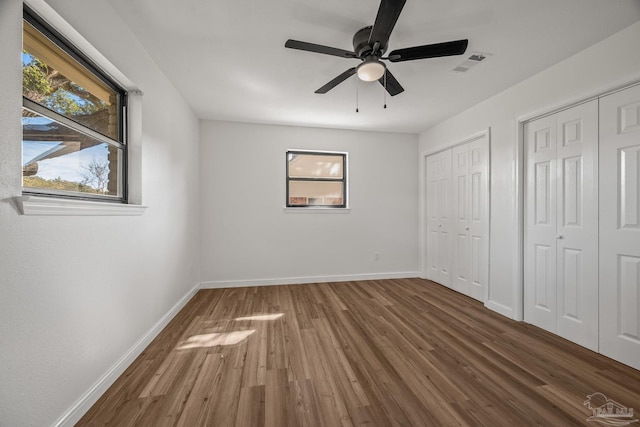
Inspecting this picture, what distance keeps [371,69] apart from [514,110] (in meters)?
1.95

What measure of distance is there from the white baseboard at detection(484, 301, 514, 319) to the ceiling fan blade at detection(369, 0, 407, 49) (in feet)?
9.71

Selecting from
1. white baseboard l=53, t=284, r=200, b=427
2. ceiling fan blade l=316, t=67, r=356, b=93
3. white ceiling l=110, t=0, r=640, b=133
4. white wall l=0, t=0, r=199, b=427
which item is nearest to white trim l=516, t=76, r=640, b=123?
white ceiling l=110, t=0, r=640, b=133

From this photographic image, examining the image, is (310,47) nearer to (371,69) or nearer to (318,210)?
(371,69)

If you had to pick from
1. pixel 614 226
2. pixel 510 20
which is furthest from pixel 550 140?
pixel 510 20

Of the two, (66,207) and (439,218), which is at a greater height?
(66,207)

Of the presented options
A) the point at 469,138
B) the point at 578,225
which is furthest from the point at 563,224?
the point at 469,138

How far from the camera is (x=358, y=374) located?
1.76 meters

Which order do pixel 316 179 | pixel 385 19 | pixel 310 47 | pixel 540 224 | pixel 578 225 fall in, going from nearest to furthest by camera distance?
pixel 385 19 → pixel 310 47 → pixel 578 225 → pixel 540 224 → pixel 316 179

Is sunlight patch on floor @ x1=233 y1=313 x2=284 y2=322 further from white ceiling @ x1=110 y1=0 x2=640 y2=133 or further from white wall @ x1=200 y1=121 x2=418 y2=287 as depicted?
white ceiling @ x1=110 y1=0 x2=640 y2=133

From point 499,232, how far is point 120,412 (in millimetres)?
3676

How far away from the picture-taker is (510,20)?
181cm

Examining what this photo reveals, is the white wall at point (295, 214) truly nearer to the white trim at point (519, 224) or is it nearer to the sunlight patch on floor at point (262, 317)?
the sunlight patch on floor at point (262, 317)

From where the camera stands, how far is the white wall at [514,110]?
1933 mm

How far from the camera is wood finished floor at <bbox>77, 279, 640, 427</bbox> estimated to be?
1404mm
